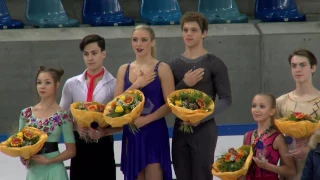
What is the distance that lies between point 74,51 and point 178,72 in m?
3.06

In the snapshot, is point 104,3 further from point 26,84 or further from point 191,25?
point 191,25

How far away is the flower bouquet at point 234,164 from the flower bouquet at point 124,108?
0.60 meters

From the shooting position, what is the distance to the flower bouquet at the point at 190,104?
4.91m

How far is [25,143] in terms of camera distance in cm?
496

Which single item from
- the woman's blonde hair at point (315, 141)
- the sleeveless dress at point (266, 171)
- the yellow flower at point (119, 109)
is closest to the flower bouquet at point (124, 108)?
the yellow flower at point (119, 109)

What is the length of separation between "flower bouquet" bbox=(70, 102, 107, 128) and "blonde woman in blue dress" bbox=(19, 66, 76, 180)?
0.44 feet

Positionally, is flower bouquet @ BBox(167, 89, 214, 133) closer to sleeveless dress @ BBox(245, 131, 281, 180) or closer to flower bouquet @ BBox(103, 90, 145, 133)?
flower bouquet @ BBox(103, 90, 145, 133)

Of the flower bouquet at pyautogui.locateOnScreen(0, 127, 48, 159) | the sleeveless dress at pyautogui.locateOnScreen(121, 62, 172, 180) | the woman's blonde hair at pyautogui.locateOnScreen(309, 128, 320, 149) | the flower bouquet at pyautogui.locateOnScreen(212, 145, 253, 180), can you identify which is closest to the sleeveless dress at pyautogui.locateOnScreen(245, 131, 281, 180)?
the flower bouquet at pyautogui.locateOnScreen(212, 145, 253, 180)

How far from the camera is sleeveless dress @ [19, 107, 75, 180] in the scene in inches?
202

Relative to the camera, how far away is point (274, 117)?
5082mm

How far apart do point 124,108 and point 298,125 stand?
1092 millimetres

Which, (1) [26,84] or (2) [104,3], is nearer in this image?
(1) [26,84]

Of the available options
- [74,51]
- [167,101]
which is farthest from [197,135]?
[74,51]

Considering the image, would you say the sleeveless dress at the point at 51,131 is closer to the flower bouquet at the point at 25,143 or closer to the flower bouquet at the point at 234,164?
the flower bouquet at the point at 25,143
